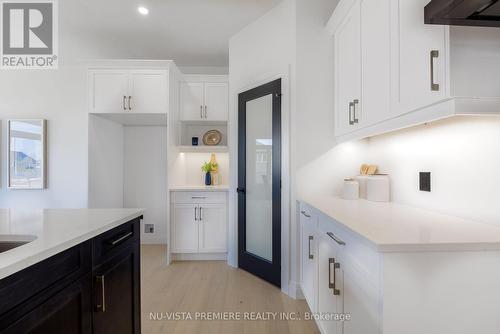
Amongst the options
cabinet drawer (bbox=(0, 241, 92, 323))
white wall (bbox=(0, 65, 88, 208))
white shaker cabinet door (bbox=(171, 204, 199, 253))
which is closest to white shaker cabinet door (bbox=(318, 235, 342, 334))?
cabinet drawer (bbox=(0, 241, 92, 323))

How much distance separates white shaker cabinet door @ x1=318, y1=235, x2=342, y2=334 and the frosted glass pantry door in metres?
0.97

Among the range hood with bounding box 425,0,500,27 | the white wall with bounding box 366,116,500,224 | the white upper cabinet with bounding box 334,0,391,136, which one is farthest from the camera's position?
the white upper cabinet with bounding box 334,0,391,136

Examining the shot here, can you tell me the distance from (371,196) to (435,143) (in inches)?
23.5

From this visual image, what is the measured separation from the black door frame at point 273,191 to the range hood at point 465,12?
5.23 ft

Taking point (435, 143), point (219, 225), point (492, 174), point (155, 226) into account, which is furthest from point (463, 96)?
point (155, 226)

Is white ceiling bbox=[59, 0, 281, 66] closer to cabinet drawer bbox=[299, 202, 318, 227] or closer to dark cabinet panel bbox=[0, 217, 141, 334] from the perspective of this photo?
cabinet drawer bbox=[299, 202, 318, 227]

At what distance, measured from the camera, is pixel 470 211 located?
127 centimetres

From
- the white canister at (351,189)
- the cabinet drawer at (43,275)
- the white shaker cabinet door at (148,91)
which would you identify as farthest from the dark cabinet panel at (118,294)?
the white shaker cabinet door at (148,91)

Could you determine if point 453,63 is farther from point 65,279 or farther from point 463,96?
point 65,279

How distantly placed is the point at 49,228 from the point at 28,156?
317cm

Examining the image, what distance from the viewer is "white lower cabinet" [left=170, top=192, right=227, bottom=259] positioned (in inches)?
125

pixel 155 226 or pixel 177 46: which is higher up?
pixel 177 46

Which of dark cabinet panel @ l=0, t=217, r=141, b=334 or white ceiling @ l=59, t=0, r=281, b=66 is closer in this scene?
dark cabinet panel @ l=0, t=217, r=141, b=334

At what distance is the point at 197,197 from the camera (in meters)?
3.18
